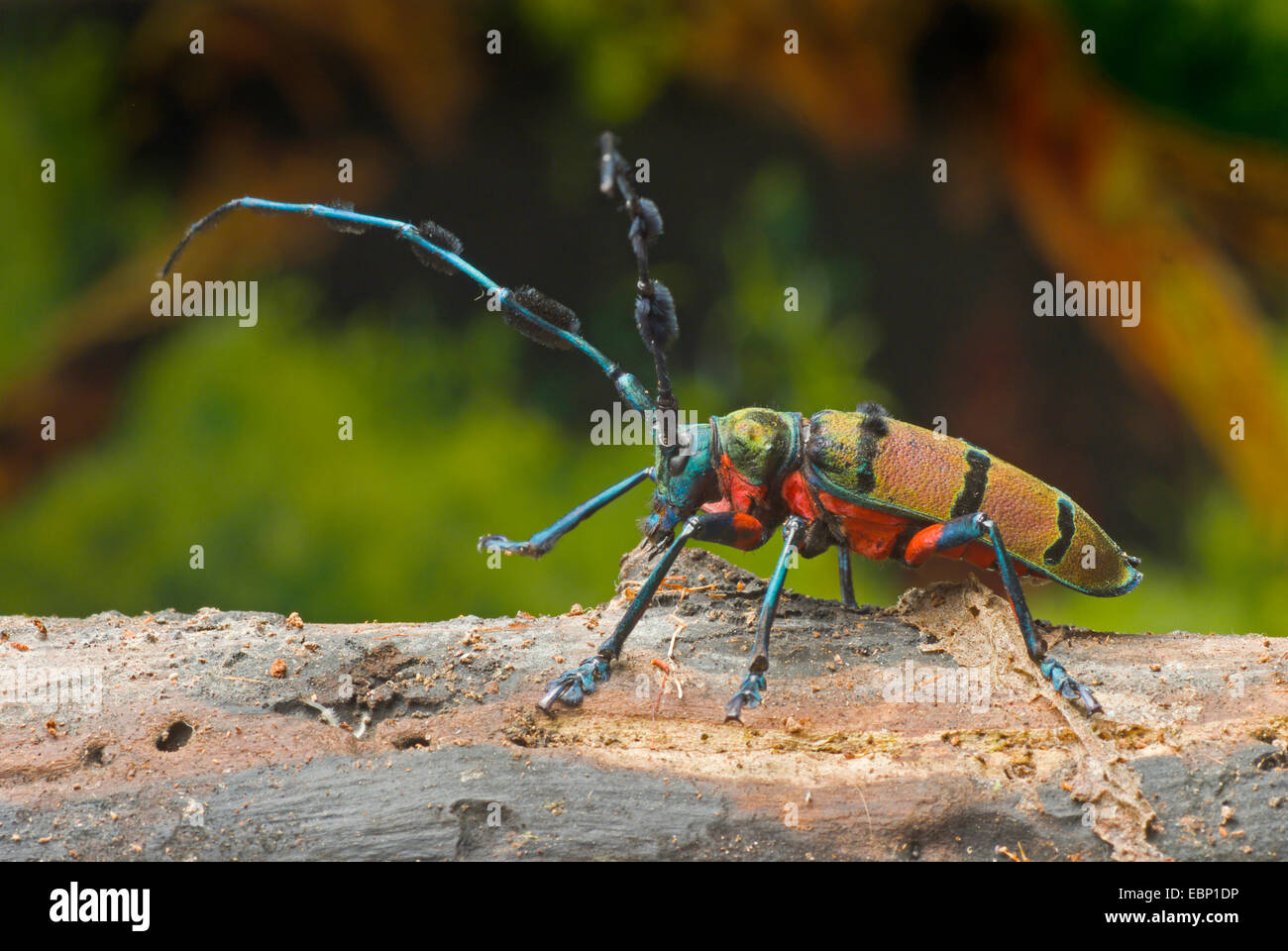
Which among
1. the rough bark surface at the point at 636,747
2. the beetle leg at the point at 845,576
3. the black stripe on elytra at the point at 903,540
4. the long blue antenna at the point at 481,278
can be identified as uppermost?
the long blue antenna at the point at 481,278

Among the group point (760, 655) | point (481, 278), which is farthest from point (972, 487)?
point (481, 278)

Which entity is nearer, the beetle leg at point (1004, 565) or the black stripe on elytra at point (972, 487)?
the beetle leg at point (1004, 565)

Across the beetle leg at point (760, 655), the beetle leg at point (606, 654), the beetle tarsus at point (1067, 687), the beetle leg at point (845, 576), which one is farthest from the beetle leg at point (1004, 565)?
the beetle leg at point (606, 654)

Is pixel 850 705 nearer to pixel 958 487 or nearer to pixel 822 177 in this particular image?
pixel 958 487

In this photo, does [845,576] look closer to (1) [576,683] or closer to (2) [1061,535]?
(2) [1061,535]

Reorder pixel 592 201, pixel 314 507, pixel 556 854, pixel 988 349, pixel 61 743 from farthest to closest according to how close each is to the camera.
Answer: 1. pixel 988 349
2. pixel 592 201
3. pixel 314 507
4. pixel 61 743
5. pixel 556 854

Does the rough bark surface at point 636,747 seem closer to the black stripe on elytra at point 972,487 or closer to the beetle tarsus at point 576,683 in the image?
the beetle tarsus at point 576,683

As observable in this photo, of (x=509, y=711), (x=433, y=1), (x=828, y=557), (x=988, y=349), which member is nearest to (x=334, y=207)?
(x=509, y=711)

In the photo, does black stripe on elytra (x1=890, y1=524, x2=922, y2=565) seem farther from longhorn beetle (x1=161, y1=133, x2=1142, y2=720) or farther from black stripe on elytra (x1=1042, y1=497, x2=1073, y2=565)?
black stripe on elytra (x1=1042, y1=497, x2=1073, y2=565)
